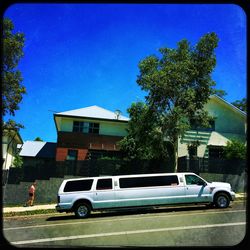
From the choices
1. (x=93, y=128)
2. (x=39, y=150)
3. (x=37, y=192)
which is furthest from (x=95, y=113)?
(x=37, y=192)

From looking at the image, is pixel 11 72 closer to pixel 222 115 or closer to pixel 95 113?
pixel 222 115

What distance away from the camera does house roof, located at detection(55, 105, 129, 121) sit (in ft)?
108

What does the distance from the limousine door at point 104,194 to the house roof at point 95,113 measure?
1786 centimetres

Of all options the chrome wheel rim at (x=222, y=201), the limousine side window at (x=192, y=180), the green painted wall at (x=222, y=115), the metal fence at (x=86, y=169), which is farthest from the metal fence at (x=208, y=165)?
the chrome wheel rim at (x=222, y=201)

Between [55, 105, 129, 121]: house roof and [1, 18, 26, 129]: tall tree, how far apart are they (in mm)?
20004

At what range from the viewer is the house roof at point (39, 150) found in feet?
127

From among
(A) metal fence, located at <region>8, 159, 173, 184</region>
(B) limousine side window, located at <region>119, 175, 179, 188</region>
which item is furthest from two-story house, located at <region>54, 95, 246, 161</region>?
(B) limousine side window, located at <region>119, 175, 179, 188</region>

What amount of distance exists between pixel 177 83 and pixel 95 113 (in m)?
15.1

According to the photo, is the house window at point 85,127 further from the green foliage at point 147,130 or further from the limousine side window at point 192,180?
the limousine side window at point 192,180

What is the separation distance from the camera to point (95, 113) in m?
34.0

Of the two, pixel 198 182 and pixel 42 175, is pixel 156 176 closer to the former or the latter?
pixel 198 182

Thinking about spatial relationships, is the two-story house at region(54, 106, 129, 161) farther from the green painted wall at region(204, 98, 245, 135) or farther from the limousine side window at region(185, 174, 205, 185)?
the limousine side window at region(185, 174, 205, 185)

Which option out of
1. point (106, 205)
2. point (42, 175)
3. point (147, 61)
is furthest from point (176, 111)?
point (42, 175)

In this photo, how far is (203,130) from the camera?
966 inches
